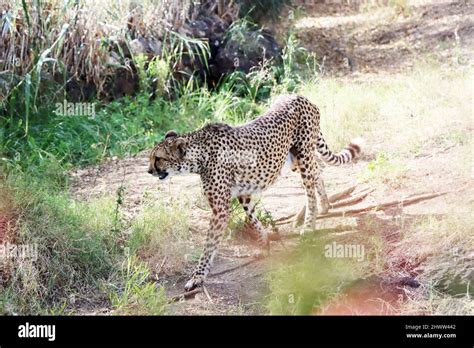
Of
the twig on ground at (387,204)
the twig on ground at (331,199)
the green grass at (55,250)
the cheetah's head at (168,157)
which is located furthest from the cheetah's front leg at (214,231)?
the twig on ground at (387,204)

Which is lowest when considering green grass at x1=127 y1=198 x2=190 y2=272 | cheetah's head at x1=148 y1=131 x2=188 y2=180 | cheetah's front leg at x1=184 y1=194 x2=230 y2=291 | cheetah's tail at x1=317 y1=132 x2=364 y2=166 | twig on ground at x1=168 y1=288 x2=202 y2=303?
twig on ground at x1=168 y1=288 x2=202 y2=303

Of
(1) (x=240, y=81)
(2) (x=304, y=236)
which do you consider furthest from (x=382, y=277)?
(1) (x=240, y=81)

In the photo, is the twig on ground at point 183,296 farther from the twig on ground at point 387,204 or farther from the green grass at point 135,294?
the twig on ground at point 387,204

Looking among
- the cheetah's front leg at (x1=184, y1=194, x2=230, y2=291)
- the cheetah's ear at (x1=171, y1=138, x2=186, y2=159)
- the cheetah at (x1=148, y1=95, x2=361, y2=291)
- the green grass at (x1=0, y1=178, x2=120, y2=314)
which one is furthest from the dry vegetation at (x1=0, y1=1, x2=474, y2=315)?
the cheetah's ear at (x1=171, y1=138, x2=186, y2=159)

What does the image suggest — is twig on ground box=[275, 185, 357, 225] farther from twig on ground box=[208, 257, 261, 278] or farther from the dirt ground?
twig on ground box=[208, 257, 261, 278]

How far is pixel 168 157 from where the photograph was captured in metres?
6.61

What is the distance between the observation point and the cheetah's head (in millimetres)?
6605

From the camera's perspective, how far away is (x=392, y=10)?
14234 millimetres

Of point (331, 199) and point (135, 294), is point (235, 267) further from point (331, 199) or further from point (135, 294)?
point (331, 199)

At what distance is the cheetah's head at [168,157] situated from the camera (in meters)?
6.61

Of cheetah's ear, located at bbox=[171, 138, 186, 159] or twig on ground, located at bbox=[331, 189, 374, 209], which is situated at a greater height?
cheetah's ear, located at bbox=[171, 138, 186, 159]

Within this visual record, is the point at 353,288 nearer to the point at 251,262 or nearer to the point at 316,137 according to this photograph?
the point at 251,262

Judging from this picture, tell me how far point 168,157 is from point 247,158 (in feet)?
1.99

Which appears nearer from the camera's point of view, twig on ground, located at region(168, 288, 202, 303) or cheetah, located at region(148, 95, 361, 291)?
twig on ground, located at region(168, 288, 202, 303)
